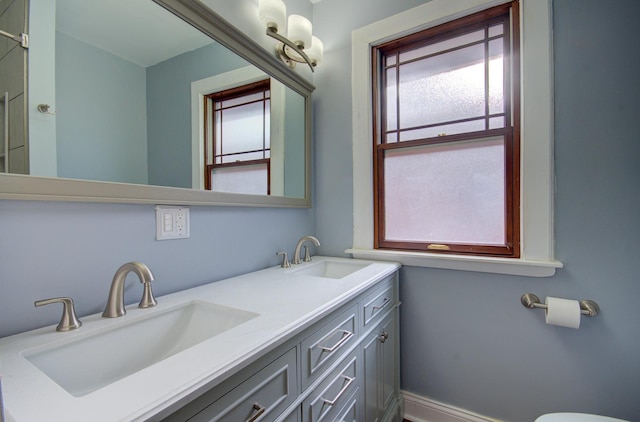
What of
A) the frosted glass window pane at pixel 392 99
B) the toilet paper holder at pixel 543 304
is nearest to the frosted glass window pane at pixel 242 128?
the frosted glass window pane at pixel 392 99

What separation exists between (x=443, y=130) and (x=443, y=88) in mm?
239

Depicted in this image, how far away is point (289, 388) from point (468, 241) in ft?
3.97

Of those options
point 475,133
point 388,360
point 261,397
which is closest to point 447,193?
point 475,133

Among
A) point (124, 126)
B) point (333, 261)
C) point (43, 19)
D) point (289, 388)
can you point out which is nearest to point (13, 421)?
point (289, 388)

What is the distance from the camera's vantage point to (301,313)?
31.7 inches

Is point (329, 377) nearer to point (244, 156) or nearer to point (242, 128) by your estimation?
point (244, 156)

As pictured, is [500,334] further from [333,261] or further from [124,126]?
[124,126]

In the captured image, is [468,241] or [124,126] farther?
[468,241]

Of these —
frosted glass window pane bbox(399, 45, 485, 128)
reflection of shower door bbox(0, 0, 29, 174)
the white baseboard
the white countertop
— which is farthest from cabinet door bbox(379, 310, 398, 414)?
reflection of shower door bbox(0, 0, 29, 174)

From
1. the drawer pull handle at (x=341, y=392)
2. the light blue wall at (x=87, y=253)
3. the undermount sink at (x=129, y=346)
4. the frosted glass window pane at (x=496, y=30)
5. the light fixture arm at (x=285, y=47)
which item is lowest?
the drawer pull handle at (x=341, y=392)

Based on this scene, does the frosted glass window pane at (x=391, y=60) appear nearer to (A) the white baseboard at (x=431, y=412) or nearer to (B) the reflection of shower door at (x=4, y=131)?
(B) the reflection of shower door at (x=4, y=131)

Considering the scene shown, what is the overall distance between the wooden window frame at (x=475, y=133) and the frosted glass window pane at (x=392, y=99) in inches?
1.4

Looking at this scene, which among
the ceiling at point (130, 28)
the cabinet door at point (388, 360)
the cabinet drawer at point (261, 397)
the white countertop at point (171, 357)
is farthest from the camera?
the cabinet door at point (388, 360)

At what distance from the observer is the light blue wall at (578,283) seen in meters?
1.14
